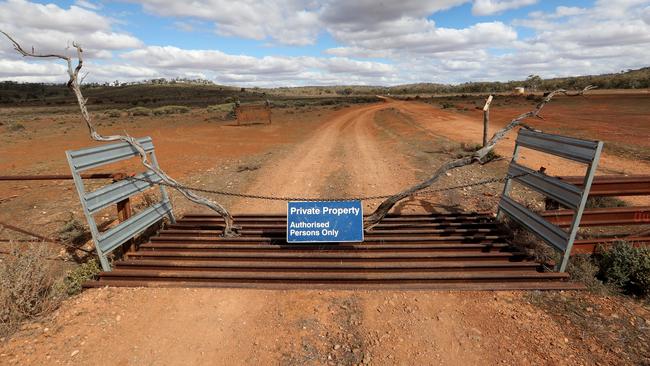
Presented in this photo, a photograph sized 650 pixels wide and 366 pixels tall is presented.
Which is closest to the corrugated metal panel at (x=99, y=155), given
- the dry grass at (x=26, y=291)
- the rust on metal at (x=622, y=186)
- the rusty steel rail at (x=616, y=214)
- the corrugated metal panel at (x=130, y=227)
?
the corrugated metal panel at (x=130, y=227)

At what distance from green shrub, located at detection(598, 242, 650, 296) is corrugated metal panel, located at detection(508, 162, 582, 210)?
982 mm

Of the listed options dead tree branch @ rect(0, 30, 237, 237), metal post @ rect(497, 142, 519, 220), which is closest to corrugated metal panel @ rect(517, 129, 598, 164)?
metal post @ rect(497, 142, 519, 220)

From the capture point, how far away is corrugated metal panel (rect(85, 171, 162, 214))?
4340 mm

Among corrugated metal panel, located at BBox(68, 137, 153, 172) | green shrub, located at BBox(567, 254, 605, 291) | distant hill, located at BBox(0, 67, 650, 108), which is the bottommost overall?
green shrub, located at BBox(567, 254, 605, 291)

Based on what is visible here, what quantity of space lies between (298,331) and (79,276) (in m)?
3.11

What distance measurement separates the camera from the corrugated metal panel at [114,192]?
14.2 ft

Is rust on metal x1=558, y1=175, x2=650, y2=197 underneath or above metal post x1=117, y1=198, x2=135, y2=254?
above

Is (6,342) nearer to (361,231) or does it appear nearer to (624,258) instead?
(361,231)

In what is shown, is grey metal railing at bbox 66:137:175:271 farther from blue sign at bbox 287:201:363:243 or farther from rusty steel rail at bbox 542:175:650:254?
rusty steel rail at bbox 542:175:650:254

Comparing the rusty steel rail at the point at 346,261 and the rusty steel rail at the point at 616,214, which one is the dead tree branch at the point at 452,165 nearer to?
the rusty steel rail at the point at 346,261

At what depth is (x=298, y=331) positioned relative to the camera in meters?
3.56

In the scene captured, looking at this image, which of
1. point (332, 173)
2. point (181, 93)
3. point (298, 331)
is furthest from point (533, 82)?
point (181, 93)

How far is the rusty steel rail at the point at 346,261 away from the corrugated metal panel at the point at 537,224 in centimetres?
38

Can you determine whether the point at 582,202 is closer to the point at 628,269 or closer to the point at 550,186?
the point at 550,186
